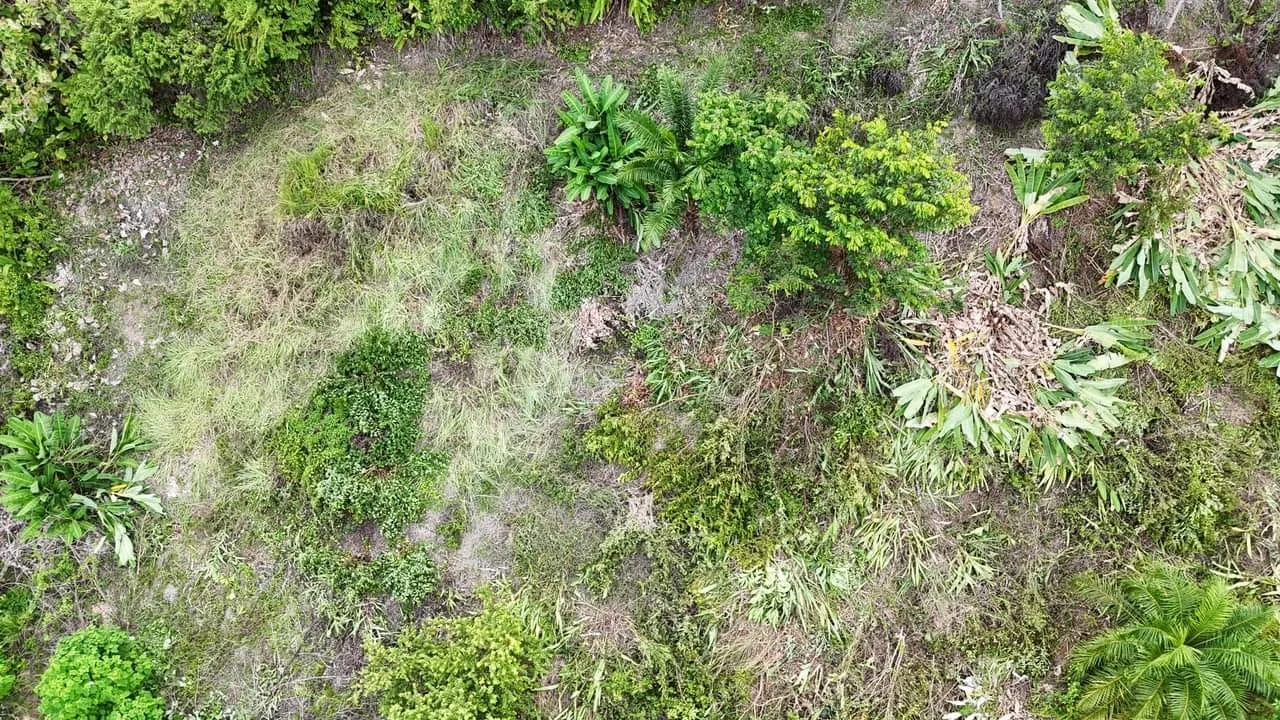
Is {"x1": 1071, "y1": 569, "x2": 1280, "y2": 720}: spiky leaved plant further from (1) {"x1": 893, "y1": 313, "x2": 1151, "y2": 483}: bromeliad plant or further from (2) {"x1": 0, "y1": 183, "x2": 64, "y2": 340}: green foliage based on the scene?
(2) {"x1": 0, "y1": 183, "x2": 64, "y2": 340}: green foliage

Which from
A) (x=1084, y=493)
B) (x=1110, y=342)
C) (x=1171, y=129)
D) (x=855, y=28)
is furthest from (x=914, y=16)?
(x=1084, y=493)

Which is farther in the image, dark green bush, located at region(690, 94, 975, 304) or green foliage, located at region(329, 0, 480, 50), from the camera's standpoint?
green foliage, located at region(329, 0, 480, 50)

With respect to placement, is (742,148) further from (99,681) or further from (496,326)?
(99,681)

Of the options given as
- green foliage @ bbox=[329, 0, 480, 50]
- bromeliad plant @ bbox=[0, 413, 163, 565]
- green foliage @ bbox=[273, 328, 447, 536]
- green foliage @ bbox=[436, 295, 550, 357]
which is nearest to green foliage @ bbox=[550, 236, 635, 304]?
green foliage @ bbox=[436, 295, 550, 357]

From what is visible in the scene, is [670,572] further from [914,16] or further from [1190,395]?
[914,16]

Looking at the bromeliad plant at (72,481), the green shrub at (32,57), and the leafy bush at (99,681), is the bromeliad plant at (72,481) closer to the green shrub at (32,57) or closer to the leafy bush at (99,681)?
the leafy bush at (99,681)

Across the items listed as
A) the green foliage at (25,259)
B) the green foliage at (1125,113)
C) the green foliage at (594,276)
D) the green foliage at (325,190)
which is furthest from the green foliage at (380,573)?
the green foliage at (1125,113)
